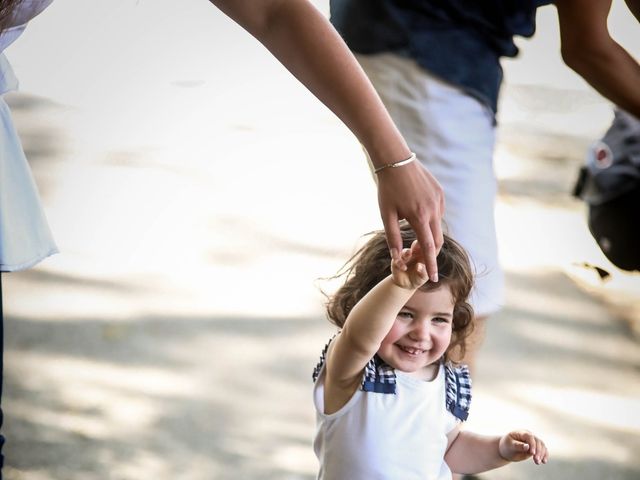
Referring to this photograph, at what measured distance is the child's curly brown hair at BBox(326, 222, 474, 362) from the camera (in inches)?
57.8

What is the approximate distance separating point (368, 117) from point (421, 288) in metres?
0.27

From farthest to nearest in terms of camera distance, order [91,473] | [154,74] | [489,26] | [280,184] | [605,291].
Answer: [154,74]
[280,184]
[605,291]
[91,473]
[489,26]

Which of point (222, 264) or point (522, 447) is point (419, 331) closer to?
point (522, 447)

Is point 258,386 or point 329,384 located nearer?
point 329,384

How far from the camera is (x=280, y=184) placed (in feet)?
11.1

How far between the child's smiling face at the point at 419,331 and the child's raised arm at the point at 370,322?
52 mm

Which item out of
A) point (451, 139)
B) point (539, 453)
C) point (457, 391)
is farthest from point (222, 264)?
point (539, 453)

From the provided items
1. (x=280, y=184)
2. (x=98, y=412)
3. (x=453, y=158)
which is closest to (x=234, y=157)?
(x=280, y=184)

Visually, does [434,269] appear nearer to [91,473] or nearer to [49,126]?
[91,473]

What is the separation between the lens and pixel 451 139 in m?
1.67

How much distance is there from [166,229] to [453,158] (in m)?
1.56

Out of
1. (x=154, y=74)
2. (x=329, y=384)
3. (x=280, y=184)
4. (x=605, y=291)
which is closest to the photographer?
(x=329, y=384)

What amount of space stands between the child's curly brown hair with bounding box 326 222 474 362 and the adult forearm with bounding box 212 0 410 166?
23cm

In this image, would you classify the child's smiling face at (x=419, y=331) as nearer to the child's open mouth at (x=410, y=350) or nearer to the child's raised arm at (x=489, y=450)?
the child's open mouth at (x=410, y=350)
